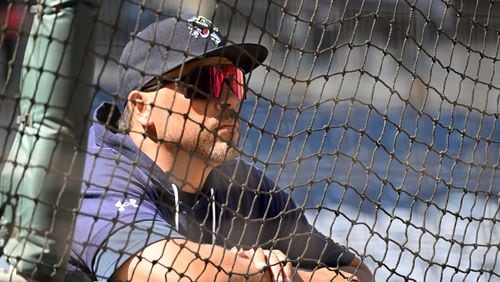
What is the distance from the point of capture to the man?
1.96 meters

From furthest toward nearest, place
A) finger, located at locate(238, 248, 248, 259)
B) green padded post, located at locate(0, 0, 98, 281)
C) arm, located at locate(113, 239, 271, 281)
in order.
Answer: finger, located at locate(238, 248, 248, 259) < arm, located at locate(113, 239, 271, 281) < green padded post, located at locate(0, 0, 98, 281)

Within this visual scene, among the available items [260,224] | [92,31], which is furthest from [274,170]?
[92,31]

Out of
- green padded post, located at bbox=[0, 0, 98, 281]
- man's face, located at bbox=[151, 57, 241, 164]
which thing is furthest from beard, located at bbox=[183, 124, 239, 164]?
green padded post, located at bbox=[0, 0, 98, 281]

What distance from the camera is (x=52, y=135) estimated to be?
176cm

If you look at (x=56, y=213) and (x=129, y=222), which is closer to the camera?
(x=56, y=213)

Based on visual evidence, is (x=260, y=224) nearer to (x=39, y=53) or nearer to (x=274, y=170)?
(x=39, y=53)

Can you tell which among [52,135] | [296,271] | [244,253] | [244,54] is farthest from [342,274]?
[52,135]

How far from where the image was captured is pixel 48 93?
5.77 ft

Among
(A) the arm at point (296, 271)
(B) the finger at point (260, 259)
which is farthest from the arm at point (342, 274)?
(B) the finger at point (260, 259)

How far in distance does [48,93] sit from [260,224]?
2.18 ft

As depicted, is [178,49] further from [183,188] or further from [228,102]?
[183,188]

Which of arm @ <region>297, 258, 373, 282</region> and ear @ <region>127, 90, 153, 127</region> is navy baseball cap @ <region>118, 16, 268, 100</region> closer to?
ear @ <region>127, 90, 153, 127</region>

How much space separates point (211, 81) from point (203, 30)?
19 cm

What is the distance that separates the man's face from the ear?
0.02 metres
